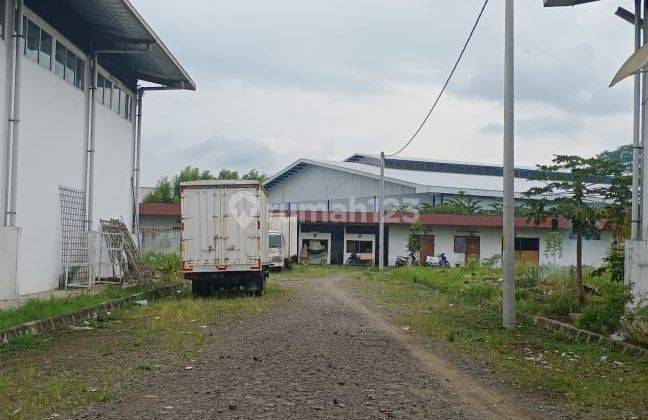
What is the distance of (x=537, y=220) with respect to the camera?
47.9ft

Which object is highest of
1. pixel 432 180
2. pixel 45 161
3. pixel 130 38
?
pixel 130 38

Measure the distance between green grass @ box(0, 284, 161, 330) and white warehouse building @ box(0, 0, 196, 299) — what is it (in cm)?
122

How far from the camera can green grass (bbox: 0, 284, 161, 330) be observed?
12192 millimetres

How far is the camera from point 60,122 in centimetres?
1878

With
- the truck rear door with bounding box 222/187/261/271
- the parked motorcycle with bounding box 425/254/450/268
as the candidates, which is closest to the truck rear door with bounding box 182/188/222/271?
the truck rear door with bounding box 222/187/261/271

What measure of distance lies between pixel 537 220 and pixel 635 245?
321 centimetres

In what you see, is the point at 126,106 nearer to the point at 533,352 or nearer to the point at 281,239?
the point at 281,239

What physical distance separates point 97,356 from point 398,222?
1459 inches

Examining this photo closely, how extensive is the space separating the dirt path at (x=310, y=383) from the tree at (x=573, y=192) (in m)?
4.20

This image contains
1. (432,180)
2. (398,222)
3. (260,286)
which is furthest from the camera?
(432,180)

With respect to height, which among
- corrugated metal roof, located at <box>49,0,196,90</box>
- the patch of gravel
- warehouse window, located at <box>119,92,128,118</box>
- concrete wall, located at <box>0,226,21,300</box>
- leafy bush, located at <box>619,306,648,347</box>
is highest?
corrugated metal roof, located at <box>49,0,196,90</box>

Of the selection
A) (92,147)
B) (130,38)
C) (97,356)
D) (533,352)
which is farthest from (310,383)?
(130,38)

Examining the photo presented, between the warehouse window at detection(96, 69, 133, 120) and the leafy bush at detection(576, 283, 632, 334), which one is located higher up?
the warehouse window at detection(96, 69, 133, 120)

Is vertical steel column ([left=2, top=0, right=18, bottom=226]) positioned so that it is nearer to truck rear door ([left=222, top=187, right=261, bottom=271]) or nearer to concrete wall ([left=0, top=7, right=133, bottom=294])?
concrete wall ([left=0, top=7, right=133, bottom=294])
